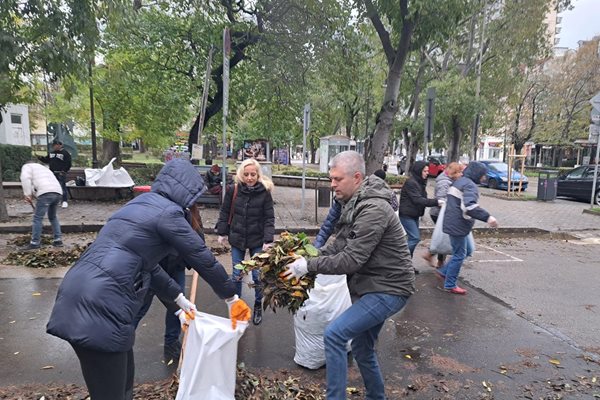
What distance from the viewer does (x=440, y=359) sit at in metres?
3.73

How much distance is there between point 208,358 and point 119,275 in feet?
2.53

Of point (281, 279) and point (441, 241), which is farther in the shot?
point (441, 241)

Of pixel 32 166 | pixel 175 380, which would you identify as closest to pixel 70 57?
pixel 32 166

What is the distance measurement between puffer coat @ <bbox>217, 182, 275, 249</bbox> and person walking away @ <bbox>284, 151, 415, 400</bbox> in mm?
1755

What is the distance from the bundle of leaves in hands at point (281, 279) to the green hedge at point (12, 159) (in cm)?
1665

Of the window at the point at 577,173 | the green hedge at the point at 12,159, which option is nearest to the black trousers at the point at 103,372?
the green hedge at the point at 12,159

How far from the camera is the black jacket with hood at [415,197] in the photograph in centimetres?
589

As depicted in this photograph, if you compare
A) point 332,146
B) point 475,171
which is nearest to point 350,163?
point 475,171

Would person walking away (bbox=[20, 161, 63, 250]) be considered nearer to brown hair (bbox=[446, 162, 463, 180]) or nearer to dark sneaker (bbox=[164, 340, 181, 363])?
dark sneaker (bbox=[164, 340, 181, 363])

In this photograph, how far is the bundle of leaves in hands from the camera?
270 centimetres

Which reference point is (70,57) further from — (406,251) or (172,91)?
(406,251)

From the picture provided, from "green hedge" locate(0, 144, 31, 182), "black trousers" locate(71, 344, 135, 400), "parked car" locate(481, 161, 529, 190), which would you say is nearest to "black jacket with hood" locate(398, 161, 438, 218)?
"black trousers" locate(71, 344, 135, 400)

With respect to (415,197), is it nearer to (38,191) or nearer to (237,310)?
(237,310)

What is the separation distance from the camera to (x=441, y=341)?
13.4 feet
